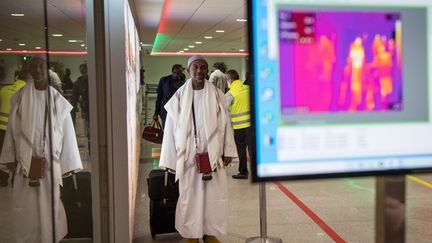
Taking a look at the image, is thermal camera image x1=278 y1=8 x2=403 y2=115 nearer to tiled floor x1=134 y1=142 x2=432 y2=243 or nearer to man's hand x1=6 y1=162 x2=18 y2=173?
man's hand x1=6 y1=162 x2=18 y2=173

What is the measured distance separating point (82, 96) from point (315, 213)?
3677mm

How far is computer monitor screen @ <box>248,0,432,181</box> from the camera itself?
110 centimetres

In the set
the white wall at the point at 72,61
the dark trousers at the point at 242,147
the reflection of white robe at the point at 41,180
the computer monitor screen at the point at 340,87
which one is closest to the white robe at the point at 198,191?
the white wall at the point at 72,61

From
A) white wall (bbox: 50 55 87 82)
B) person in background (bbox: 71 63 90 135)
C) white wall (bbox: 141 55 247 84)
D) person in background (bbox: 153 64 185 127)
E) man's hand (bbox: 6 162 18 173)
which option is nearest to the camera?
man's hand (bbox: 6 162 18 173)

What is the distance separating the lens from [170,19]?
518 inches

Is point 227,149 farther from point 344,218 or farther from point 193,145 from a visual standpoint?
point 344,218

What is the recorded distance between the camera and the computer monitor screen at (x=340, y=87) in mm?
1102

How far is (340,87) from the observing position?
1146mm

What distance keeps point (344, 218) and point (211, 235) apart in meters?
1.83

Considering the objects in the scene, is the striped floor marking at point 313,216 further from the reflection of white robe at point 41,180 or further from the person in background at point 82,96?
the reflection of white robe at point 41,180

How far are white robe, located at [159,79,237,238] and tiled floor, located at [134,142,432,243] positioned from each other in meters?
0.51

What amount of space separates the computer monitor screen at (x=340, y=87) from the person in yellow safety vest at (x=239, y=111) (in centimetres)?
690

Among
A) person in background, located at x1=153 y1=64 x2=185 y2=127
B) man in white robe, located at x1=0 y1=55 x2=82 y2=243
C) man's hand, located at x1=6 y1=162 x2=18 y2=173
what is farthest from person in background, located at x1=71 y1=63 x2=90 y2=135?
person in background, located at x1=153 y1=64 x2=185 y2=127

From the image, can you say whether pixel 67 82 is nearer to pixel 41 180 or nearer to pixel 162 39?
pixel 41 180
